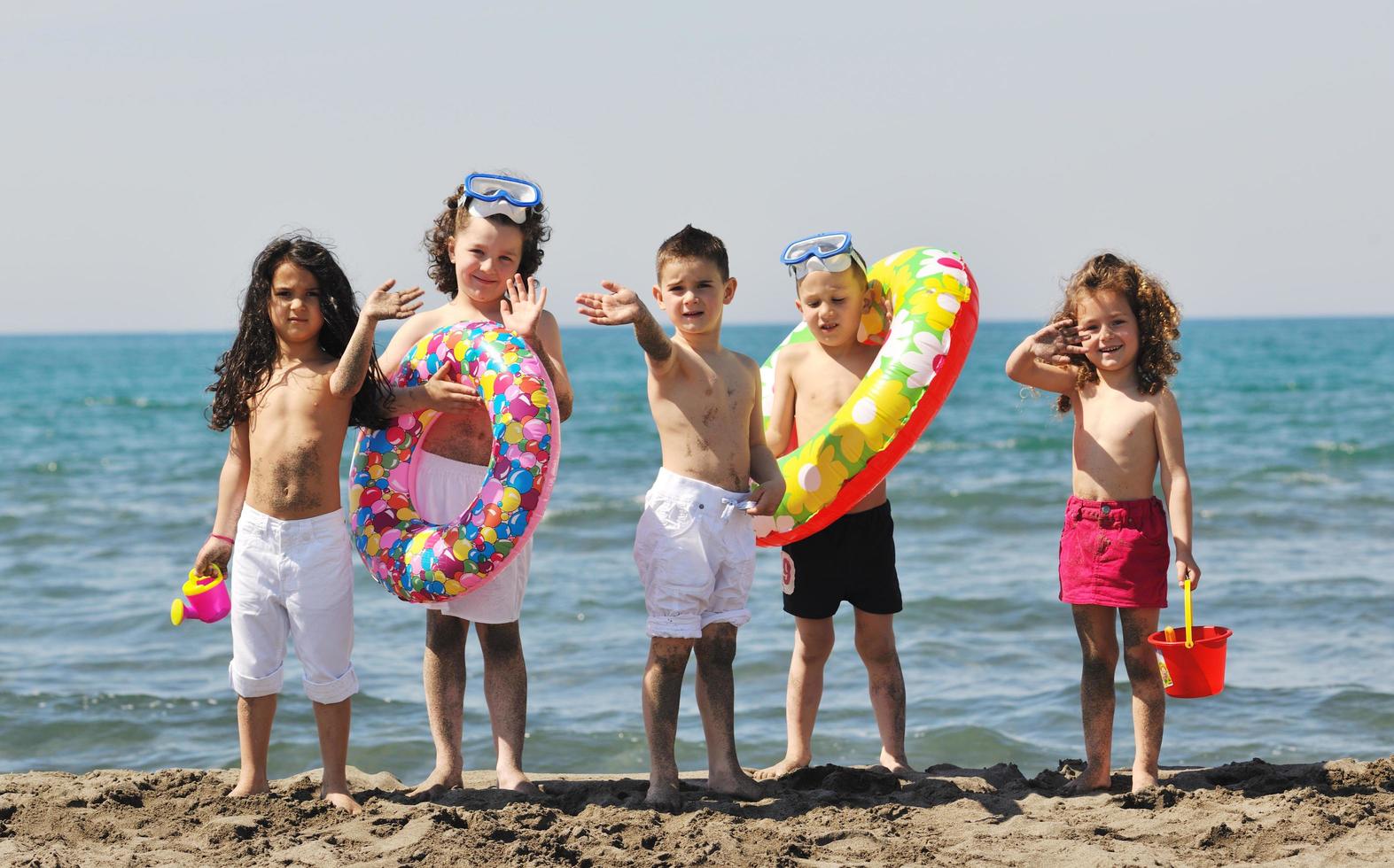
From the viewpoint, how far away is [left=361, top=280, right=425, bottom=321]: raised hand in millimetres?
4316

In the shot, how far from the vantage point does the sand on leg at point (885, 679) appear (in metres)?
5.17

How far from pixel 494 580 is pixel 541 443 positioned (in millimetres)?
510

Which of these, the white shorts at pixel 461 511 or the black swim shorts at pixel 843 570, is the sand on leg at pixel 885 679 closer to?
the black swim shorts at pixel 843 570

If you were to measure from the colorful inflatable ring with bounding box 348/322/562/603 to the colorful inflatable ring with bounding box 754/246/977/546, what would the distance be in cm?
88

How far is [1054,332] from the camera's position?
4863 mm

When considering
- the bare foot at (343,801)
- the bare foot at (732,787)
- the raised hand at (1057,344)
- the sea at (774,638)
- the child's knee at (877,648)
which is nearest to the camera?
the bare foot at (343,801)

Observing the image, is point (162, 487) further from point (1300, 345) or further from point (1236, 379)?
point (1300, 345)

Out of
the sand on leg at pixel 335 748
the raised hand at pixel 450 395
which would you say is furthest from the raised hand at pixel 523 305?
the sand on leg at pixel 335 748

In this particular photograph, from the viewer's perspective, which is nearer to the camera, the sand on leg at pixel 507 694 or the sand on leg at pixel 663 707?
the sand on leg at pixel 663 707

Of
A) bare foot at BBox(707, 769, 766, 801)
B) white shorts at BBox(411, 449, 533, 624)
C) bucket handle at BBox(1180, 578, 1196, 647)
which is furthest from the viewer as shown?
bare foot at BBox(707, 769, 766, 801)

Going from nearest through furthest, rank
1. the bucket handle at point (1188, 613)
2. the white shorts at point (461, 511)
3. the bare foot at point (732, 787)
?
the bucket handle at point (1188, 613) → the white shorts at point (461, 511) → the bare foot at point (732, 787)

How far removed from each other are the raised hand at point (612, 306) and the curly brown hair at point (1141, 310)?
64.5 inches

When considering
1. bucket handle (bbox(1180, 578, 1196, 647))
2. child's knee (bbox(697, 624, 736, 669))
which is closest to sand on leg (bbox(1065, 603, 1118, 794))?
bucket handle (bbox(1180, 578, 1196, 647))

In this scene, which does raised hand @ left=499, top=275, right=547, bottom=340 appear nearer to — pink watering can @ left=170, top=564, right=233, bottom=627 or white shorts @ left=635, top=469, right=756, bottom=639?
white shorts @ left=635, top=469, right=756, bottom=639
